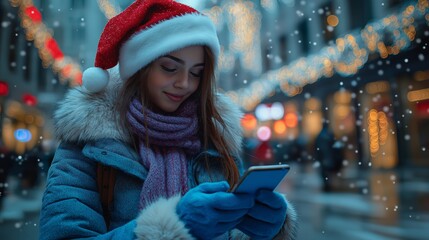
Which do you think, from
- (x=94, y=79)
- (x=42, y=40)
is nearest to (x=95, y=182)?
(x=94, y=79)

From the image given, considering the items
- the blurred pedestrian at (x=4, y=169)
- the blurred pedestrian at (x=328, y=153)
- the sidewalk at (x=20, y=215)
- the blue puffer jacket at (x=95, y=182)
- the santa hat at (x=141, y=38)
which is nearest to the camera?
the blue puffer jacket at (x=95, y=182)

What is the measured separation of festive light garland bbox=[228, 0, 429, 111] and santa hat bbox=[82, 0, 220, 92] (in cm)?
822

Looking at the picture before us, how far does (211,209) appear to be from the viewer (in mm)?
895

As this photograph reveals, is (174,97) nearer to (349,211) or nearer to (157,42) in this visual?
(157,42)

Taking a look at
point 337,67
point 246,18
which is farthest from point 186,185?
point 337,67

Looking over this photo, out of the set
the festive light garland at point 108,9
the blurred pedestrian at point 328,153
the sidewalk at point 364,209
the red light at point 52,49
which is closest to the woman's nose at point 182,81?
the sidewalk at point 364,209

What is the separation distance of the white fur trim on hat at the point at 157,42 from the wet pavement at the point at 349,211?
3.01 meters

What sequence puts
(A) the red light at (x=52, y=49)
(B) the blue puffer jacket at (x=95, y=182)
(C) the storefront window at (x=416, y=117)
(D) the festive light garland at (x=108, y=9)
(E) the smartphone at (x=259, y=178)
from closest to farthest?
1. (E) the smartphone at (x=259, y=178)
2. (B) the blue puffer jacket at (x=95, y=182)
3. (D) the festive light garland at (x=108, y=9)
4. (A) the red light at (x=52, y=49)
5. (C) the storefront window at (x=416, y=117)

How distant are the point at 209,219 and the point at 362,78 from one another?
515 inches

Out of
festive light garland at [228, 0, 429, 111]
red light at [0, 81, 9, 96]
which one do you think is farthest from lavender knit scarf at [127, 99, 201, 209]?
red light at [0, 81, 9, 96]

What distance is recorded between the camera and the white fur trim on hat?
1.29 meters

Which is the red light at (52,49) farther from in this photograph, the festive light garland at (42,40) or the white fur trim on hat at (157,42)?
the white fur trim on hat at (157,42)

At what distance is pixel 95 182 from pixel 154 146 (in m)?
0.23

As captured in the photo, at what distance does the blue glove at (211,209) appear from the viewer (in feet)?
2.93
